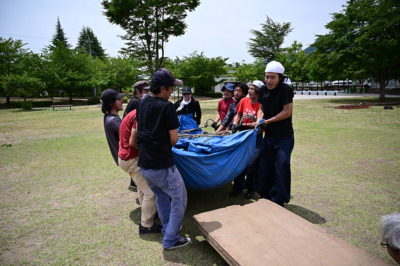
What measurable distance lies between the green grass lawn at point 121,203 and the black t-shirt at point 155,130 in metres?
1.05

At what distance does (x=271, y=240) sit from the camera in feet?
7.47

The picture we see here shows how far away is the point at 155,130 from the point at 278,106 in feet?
5.85

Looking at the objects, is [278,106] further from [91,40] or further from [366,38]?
[91,40]

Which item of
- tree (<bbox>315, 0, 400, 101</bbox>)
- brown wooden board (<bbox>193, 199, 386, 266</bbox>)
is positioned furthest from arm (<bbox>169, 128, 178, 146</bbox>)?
tree (<bbox>315, 0, 400, 101</bbox>)

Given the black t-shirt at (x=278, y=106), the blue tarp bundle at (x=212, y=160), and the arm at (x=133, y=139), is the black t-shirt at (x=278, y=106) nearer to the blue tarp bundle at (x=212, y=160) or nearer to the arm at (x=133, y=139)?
the blue tarp bundle at (x=212, y=160)

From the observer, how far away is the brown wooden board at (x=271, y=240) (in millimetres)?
2014

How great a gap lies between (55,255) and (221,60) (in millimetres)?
34745

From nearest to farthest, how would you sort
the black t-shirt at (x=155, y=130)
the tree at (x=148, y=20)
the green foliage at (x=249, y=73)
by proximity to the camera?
1. the black t-shirt at (x=155, y=130)
2. the tree at (x=148, y=20)
3. the green foliage at (x=249, y=73)

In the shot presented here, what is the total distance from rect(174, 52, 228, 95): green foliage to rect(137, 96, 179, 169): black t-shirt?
31633 mm

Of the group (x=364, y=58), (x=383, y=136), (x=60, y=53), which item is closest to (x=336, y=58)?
(x=364, y=58)

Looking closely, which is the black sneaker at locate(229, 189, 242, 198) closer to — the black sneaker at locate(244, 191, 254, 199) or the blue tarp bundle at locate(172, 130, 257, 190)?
the black sneaker at locate(244, 191, 254, 199)

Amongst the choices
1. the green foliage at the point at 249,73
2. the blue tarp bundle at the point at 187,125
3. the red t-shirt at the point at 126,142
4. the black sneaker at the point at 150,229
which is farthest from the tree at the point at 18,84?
the green foliage at the point at 249,73

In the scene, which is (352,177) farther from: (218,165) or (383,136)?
(383,136)

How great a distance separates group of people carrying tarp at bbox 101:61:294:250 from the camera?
2.34 m
